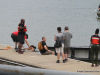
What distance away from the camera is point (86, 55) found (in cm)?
1827

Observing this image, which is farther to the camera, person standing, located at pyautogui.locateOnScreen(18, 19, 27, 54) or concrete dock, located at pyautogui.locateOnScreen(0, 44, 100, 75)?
person standing, located at pyautogui.locateOnScreen(18, 19, 27, 54)

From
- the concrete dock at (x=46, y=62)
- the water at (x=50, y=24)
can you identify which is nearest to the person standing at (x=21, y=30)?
the concrete dock at (x=46, y=62)

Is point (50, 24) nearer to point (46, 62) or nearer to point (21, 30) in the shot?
point (21, 30)

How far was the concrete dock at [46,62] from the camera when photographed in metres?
10.5

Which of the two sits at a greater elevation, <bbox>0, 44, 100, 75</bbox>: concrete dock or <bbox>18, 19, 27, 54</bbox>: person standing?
<bbox>18, 19, 27, 54</bbox>: person standing

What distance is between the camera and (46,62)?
11.8m

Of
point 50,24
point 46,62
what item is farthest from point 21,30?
point 50,24

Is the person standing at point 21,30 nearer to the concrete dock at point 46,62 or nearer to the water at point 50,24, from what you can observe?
the concrete dock at point 46,62

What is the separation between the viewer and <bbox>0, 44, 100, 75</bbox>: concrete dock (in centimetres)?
1049

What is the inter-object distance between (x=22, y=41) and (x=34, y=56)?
0.97 meters

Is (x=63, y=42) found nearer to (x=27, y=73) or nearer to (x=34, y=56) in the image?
(x=34, y=56)

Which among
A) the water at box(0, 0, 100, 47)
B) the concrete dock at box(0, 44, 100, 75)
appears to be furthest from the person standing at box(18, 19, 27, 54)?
the water at box(0, 0, 100, 47)

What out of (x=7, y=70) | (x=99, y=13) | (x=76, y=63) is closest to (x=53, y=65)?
(x=76, y=63)

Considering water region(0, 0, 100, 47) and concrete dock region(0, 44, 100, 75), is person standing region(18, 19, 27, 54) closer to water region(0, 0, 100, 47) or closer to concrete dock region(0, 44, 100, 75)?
concrete dock region(0, 44, 100, 75)
